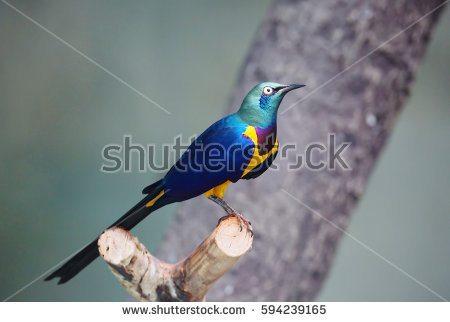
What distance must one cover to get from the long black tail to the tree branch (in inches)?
1.6

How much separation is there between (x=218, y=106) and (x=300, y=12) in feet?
5.39

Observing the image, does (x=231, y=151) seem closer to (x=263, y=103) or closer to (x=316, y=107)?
(x=263, y=103)

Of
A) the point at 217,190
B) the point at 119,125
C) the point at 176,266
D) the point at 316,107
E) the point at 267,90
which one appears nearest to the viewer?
the point at 267,90

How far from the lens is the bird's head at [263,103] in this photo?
1074mm

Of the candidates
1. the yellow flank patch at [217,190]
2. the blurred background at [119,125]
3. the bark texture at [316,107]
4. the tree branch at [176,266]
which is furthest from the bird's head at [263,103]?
the blurred background at [119,125]

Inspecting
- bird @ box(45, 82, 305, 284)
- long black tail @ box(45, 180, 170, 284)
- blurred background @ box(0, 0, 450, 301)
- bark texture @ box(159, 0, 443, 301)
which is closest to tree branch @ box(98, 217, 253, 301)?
long black tail @ box(45, 180, 170, 284)

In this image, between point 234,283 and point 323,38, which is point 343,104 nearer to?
point 323,38

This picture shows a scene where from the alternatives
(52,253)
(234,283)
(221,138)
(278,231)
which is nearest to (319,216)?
(278,231)

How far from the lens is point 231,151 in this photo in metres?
1.07

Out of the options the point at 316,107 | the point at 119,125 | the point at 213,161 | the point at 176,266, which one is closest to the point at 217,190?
the point at 213,161

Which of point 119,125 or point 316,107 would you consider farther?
point 119,125

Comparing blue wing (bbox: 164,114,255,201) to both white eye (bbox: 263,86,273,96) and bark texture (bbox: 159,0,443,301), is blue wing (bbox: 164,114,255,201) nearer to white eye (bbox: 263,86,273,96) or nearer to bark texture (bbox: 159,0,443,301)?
white eye (bbox: 263,86,273,96)

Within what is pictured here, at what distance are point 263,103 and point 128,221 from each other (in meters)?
0.46

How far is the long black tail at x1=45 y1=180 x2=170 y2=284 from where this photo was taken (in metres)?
1.13
